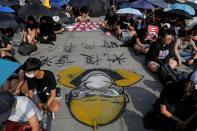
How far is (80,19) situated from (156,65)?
7.03m

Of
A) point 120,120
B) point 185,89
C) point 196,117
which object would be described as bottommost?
point 120,120

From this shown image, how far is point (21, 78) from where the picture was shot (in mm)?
6980

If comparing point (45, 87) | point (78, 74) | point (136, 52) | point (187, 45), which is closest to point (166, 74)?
point (187, 45)

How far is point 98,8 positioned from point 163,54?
782cm

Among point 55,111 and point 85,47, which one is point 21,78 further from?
point 85,47

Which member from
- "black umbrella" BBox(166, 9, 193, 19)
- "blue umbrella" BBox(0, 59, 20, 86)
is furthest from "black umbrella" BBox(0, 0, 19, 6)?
"blue umbrella" BBox(0, 59, 20, 86)

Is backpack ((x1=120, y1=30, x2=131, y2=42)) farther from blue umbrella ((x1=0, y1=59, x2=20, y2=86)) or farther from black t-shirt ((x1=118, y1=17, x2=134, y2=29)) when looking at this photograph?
blue umbrella ((x1=0, y1=59, x2=20, y2=86))

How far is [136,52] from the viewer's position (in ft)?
33.2

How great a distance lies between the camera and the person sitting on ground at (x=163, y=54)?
Result: 846 centimetres

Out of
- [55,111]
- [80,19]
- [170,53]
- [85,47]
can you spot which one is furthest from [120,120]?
[80,19]

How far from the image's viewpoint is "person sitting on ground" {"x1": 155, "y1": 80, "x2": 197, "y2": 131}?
5566 millimetres

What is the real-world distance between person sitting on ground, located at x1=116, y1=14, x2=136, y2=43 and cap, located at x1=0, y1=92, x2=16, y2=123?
22.5 ft

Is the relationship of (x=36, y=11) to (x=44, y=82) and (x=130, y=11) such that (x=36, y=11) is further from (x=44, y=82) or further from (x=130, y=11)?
(x=44, y=82)

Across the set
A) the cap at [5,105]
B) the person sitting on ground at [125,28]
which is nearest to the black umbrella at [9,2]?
the person sitting on ground at [125,28]
